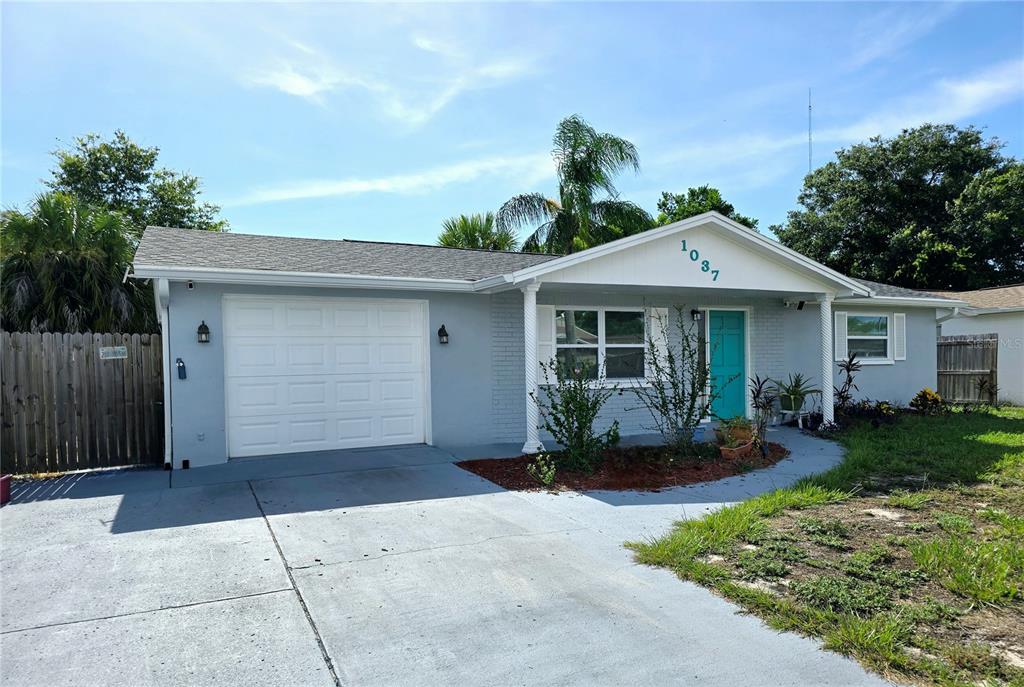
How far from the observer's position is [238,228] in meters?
27.9

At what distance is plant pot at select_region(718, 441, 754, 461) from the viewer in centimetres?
848

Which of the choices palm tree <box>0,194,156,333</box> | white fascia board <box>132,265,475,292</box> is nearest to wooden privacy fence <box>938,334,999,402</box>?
white fascia board <box>132,265,475,292</box>

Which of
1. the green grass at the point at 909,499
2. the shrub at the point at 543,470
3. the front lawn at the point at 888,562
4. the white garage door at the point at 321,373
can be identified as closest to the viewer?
the front lawn at the point at 888,562

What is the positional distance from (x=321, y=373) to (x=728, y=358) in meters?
7.31

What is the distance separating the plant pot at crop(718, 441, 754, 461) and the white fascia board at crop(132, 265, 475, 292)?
4129mm

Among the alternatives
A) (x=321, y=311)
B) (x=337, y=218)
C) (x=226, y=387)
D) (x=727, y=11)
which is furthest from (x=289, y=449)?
(x=337, y=218)

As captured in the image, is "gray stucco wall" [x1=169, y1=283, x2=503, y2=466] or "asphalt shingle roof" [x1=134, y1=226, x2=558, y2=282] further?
"asphalt shingle roof" [x1=134, y1=226, x2=558, y2=282]

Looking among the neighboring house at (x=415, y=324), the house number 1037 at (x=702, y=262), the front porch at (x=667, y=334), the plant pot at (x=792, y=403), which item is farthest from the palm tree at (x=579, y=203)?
the house number 1037 at (x=702, y=262)

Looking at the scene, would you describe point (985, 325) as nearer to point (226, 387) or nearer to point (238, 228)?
point (226, 387)

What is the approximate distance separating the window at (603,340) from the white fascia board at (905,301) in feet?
13.3

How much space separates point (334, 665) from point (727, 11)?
31.8 ft

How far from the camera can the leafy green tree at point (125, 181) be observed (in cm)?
2380

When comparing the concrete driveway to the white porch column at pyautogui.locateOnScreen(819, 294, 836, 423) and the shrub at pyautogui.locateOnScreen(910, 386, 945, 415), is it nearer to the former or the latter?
the white porch column at pyautogui.locateOnScreen(819, 294, 836, 423)

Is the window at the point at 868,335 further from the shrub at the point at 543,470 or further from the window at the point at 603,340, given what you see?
the shrub at the point at 543,470
